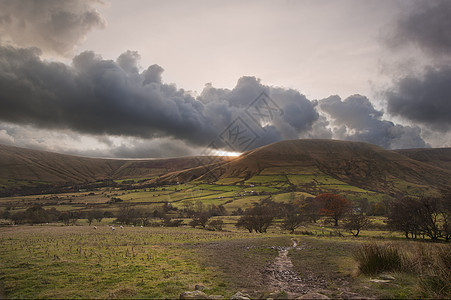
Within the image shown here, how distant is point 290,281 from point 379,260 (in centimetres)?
622

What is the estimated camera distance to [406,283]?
1237 centimetres

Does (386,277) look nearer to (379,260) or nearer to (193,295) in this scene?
(379,260)

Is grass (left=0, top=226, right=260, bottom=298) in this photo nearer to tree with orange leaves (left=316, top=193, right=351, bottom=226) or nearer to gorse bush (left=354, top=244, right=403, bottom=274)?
gorse bush (left=354, top=244, right=403, bottom=274)

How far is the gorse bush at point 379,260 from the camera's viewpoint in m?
15.0

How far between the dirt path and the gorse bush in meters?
3.28

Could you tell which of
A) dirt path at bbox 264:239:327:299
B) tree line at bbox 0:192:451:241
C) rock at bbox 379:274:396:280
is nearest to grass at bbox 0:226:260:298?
dirt path at bbox 264:239:327:299

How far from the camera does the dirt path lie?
13.1 metres

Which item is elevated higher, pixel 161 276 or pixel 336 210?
pixel 161 276

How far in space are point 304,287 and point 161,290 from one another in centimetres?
854

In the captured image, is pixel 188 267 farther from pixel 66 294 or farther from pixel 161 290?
pixel 66 294

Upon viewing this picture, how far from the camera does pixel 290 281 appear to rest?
15.4m

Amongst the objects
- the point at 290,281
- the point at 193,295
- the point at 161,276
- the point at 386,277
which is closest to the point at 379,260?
the point at 386,277

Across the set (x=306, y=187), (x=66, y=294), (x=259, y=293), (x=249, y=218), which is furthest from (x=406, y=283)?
(x=306, y=187)

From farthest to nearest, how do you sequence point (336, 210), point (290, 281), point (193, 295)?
point (336, 210)
point (290, 281)
point (193, 295)
